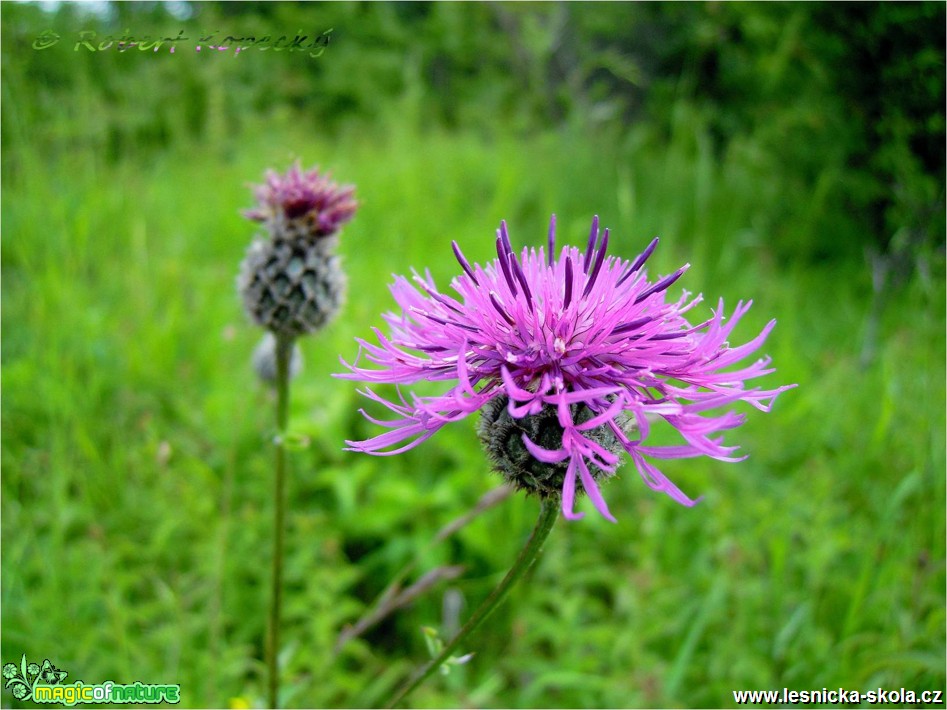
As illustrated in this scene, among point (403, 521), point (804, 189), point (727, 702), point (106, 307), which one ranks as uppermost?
point (804, 189)

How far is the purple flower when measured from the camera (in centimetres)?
177

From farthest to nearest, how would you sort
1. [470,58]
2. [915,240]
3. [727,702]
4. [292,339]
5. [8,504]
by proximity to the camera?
1. [470,58]
2. [915,240]
3. [8,504]
4. [727,702]
5. [292,339]

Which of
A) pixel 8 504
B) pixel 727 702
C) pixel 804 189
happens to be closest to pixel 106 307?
pixel 8 504

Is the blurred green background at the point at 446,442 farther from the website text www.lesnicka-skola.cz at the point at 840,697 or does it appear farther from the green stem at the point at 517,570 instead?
the green stem at the point at 517,570

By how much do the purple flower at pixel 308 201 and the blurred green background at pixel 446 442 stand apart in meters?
0.19

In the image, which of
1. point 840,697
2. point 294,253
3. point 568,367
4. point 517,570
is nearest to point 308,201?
point 294,253

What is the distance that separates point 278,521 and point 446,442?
1.12 metres

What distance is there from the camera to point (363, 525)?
2430mm

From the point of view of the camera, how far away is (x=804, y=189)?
5395 mm

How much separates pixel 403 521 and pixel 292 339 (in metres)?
1.01

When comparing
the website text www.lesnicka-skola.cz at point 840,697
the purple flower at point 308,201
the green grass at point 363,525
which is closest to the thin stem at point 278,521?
the green grass at point 363,525

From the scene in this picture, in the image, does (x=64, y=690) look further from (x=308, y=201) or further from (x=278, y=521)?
(x=308, y=201)

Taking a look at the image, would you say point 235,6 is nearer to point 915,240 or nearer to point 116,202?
point 116,202

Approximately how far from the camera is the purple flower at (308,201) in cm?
177
